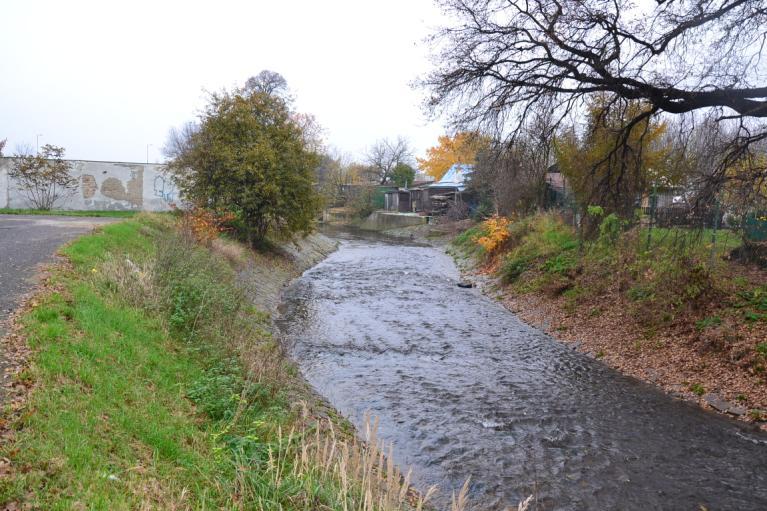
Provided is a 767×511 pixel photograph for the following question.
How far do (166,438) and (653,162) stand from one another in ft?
63.4

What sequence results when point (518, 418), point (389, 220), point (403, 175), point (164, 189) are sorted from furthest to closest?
point (403, 175) → point (389, 220) → point (164, 189) → point (518, 418)

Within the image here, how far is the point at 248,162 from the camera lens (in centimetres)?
2252

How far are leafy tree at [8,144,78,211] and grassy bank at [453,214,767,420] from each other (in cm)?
2511

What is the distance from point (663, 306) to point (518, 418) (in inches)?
228

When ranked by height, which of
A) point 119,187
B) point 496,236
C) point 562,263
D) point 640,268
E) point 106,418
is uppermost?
point 119,187

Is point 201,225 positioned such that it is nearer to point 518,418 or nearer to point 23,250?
point 23,250

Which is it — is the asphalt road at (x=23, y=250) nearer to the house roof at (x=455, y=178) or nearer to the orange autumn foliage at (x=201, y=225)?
the orange autumn foliage at (x=201, y=225)

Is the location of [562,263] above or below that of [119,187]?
below

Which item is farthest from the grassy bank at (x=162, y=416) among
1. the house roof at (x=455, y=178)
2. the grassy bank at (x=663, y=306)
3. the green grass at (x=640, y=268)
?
the house roof at (x=455, y=178)

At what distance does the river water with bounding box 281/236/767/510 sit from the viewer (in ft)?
22.0

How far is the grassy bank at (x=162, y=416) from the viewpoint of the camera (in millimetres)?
4352

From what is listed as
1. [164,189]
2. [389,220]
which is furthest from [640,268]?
[389,220]

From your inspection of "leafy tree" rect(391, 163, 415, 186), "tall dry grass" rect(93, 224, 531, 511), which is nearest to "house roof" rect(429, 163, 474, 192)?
"leafy tree" rect(391, 163, 415, 186)

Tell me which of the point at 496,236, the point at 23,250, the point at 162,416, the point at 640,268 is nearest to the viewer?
the point at 162,416
